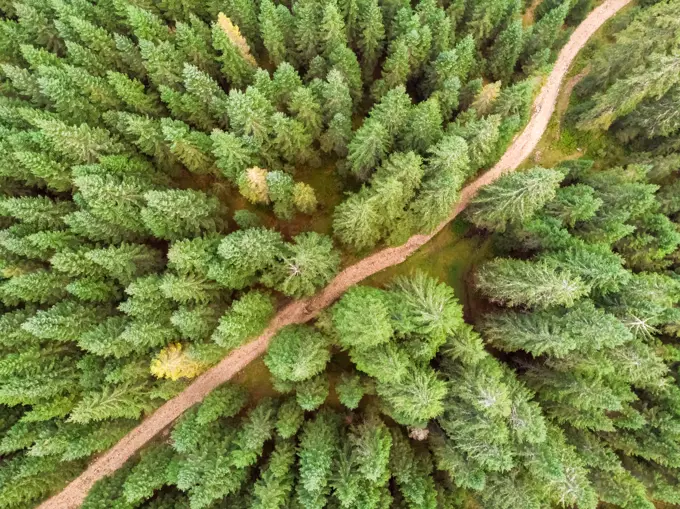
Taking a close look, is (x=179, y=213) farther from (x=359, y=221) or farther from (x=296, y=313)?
(x=296, y=313)

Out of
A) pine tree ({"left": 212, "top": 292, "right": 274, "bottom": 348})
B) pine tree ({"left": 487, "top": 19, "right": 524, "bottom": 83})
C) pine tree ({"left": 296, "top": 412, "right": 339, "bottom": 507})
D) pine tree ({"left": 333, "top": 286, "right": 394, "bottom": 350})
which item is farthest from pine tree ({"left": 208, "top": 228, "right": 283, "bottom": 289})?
pine tree ({"left": 487, "top": 19, "right": 524, "bottom": 83})

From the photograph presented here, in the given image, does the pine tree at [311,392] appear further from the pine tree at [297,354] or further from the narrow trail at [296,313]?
the narrow trail at [296,313]

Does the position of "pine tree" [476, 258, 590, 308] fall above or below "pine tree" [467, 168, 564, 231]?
below

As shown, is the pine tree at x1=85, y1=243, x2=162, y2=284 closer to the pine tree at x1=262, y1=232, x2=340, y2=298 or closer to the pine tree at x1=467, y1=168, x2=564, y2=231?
the pine tree at x1=262, y1=232, x2=340, y2=298

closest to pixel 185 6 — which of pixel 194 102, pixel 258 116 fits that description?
pixel 194 102

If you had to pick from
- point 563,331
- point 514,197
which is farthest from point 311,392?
point 514,197

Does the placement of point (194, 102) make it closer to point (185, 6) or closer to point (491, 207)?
point (185, 6)
